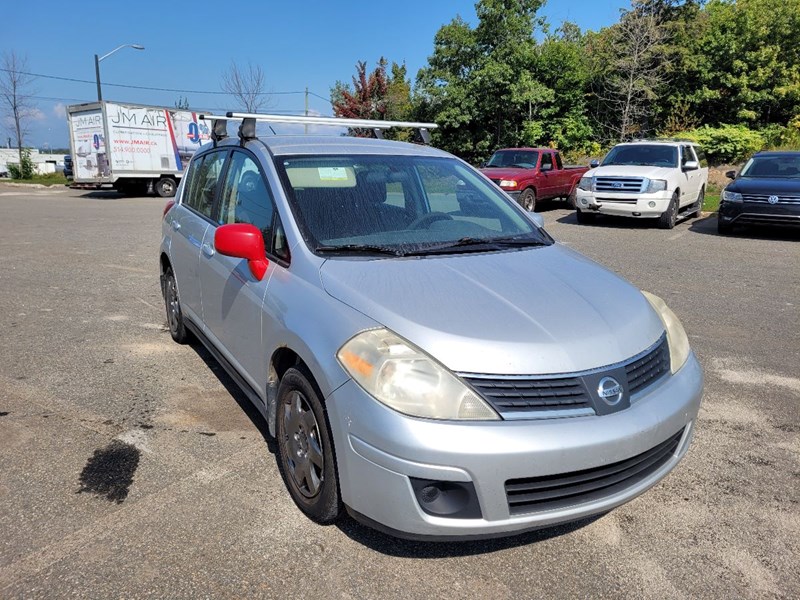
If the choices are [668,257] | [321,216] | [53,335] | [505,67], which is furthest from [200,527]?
[505,67]

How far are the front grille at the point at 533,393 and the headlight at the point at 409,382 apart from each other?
0.15ft

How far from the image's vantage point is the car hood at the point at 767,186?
1087 cm

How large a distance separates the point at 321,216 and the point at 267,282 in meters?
0.44

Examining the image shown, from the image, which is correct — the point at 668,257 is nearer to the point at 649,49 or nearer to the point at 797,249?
the point at 797,249

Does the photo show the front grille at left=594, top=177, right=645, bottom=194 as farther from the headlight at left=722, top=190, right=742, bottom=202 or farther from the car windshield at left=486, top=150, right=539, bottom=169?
the car windshield at left=486, top=150, right=539, bottom=169

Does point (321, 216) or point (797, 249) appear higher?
point (321, 216)

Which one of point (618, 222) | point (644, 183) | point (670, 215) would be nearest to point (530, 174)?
point (618, 222)

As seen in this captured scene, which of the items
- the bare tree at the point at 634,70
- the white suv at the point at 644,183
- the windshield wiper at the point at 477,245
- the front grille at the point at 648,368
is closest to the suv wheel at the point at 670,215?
the white suv at the point at 644,183

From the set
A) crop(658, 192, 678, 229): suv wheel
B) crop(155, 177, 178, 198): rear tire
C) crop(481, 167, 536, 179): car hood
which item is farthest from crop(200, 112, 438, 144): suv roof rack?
crop(155, 177, 178, 198): rear tire

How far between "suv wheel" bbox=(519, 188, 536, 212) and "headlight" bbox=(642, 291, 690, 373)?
40.8 ft

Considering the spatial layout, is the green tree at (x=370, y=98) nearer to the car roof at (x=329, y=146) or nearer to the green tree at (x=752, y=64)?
the green tree at (x=752, y=64)

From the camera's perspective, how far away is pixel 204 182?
452 cm

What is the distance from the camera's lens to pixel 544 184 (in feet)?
53.2

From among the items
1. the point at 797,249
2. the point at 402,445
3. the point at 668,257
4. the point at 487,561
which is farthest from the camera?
the point at 797,249
